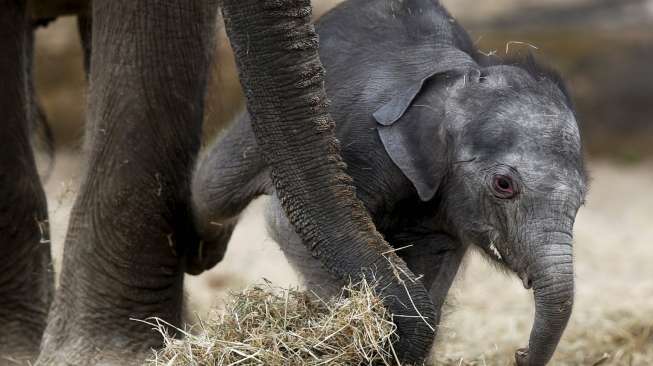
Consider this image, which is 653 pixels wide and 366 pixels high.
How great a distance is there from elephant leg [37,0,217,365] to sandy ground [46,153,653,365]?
33 centimetres

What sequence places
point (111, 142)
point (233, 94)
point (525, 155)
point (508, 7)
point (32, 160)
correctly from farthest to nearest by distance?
point (508, 7) → point (233, 94) → point (32, 160) → point (111, 142) → point (525, 155)

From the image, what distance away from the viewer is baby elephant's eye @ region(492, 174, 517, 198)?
4066 millimetres

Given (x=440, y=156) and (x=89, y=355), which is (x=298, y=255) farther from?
(x=89, y=355)

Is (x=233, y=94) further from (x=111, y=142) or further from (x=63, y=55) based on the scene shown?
(x=111, y=142)

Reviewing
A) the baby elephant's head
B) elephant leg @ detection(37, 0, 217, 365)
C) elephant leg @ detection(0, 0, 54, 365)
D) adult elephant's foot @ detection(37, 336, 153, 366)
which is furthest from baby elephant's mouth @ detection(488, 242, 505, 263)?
elephant leg @ detection(0, 0, 54, 365)

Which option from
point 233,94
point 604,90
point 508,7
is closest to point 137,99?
point 233,94

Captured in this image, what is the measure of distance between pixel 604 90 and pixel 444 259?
779 centimetres

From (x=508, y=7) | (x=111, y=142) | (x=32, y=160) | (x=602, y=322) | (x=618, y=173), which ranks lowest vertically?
(x=618, y=173)

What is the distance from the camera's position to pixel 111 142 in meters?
4.98

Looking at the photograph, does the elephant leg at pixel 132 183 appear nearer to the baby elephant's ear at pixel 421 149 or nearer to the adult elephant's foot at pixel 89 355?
the adult elephant's foot at pixel 89 355

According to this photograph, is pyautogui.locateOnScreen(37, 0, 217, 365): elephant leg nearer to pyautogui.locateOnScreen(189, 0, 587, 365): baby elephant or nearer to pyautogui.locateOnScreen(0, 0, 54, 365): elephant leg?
pyautogui.locateOnScreen(189, 0, 587, 365): baby elephant

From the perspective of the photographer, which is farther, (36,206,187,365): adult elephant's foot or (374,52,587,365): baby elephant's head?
(36,206,187,365): adult elephant's foot

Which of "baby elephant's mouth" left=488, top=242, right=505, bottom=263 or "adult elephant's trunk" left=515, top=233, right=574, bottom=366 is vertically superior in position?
"adult elephant's trunk" left=515, top=233, right=574, bottom=366

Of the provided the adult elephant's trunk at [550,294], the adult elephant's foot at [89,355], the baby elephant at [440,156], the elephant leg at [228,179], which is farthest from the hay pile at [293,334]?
the adult elephant's foot at [89,355]
